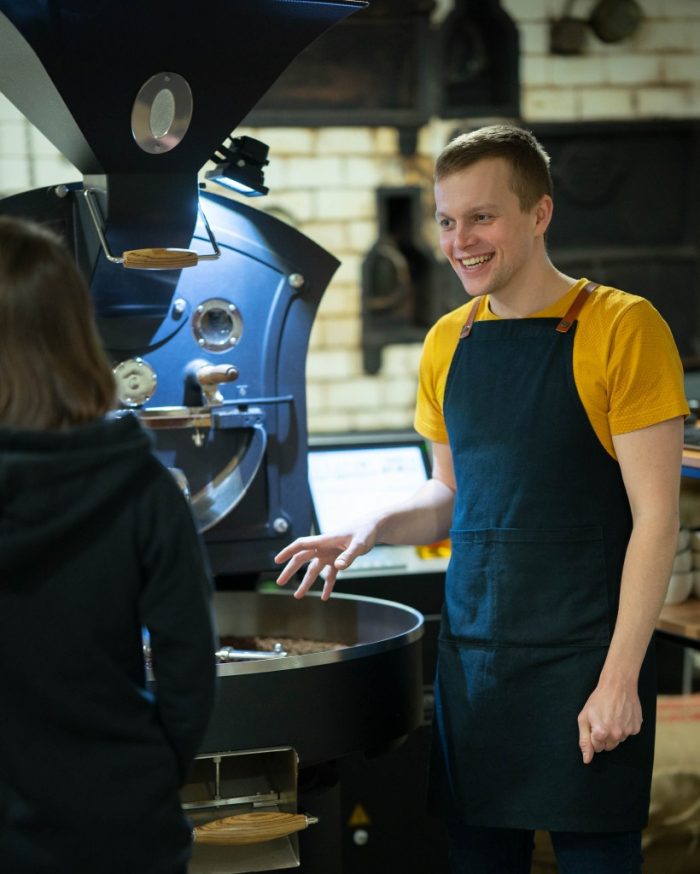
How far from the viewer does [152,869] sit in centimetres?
123

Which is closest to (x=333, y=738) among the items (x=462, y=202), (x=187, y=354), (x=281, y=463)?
(x=281, y=463)

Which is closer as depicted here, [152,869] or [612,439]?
[152,869]

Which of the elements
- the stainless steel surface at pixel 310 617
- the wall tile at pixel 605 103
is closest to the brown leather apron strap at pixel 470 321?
the stainless steel surface at pixel 310 617

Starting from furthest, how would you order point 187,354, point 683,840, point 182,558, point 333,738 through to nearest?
point 683,840 < point 187,354 < point 333,738 < point 182,558

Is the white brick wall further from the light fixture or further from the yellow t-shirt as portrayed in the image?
the yellow t-shirt

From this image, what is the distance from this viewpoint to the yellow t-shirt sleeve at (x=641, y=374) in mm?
1622

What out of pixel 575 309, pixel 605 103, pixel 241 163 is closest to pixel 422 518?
pixel 575 309

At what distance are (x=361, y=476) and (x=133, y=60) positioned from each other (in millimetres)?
1211

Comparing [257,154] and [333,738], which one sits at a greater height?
[257,154]

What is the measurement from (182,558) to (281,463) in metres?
0.89

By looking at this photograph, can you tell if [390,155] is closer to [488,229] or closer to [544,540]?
[488,229]

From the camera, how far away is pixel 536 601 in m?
1.72

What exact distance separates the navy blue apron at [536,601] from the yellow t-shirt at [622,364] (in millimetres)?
17

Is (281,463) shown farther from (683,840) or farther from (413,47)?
(413,47)
